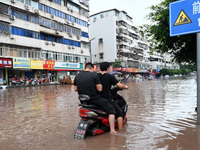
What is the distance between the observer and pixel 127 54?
2447 inches

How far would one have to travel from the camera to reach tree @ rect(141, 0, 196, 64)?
962cm

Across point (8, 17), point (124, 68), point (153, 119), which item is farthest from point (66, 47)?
point (153, 119)

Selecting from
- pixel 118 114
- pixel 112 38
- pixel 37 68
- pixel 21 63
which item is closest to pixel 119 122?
pixel 118 114

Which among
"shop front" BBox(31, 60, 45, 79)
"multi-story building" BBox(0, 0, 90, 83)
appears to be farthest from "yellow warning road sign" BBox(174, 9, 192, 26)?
"shop front" BBox(31, 60, 45, 79)

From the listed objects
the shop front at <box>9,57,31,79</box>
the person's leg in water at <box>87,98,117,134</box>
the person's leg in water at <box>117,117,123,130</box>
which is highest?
the shop front at <box>9,57,31,79</box>

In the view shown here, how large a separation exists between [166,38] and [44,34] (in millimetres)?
29209

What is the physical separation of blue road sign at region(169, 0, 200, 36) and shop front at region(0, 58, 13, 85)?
26.1 m

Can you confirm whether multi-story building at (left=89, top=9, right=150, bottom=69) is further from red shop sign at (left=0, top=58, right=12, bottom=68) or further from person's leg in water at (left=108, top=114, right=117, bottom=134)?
person's leg in water at (left=108, top=114, right=117, bottom=134)

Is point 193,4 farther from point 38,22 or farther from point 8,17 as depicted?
point 38,22

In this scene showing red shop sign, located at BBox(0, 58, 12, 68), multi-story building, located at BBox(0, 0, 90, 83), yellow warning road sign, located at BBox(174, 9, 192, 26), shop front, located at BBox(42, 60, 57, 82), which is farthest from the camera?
shop front, located at BBox(42, 60, 57, 82)

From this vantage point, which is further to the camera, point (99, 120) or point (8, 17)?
point (8, 17)

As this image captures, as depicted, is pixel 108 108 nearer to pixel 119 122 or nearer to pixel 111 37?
pixel 119 122

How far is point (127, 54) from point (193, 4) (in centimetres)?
5771

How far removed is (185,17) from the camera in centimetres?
513
